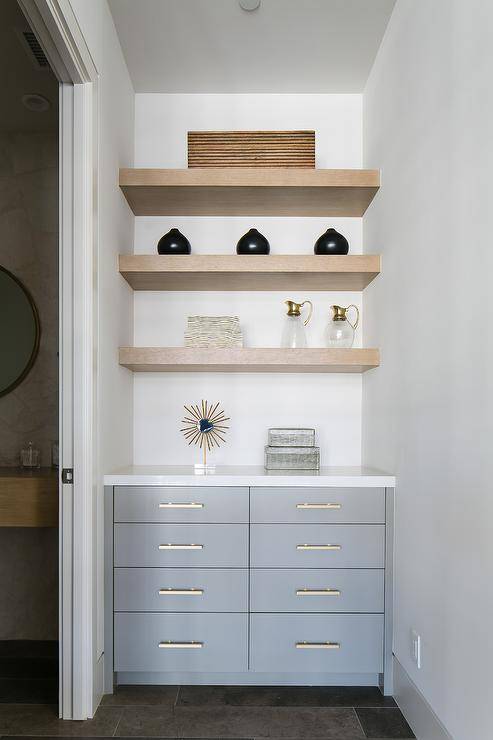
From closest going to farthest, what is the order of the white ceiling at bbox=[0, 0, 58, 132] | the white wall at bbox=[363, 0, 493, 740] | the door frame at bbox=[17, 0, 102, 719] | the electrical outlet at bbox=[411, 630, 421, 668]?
the white wall at bbox=[363, 0, 493, 740] → the electrical outlet at bbox=[411, 630, 421, 668] → the door frame at bbox=[17, 0, 102, 719] → the white ceiling at bbox=[0, 0, 58, 132]

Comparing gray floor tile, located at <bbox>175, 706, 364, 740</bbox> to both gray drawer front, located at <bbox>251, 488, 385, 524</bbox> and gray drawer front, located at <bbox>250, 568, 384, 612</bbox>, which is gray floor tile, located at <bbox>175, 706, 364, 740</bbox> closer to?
gray drawer front, located at <bbox>250, 568, 384, 612</bbox>

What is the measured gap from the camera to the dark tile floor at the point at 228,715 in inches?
80.0

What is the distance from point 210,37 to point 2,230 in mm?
1398

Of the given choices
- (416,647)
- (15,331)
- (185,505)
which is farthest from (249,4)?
(416,647)

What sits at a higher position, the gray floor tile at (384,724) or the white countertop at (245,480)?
the white countertop at (245,480)

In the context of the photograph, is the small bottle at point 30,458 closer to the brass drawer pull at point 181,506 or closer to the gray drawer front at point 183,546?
the gray drawer front at point 183,546

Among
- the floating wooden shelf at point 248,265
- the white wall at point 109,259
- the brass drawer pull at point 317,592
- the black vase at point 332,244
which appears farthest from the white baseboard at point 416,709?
the black vase at point 332,244

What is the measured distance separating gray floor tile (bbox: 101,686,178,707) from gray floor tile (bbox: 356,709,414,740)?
0.74 metres

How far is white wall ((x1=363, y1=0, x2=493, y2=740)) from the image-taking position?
151cm

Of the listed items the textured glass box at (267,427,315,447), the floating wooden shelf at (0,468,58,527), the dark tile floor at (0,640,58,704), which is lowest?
the dark tile floor at (0,640,58,704)

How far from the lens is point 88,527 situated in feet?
6.97

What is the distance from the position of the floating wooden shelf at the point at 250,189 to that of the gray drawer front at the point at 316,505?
4.40ft

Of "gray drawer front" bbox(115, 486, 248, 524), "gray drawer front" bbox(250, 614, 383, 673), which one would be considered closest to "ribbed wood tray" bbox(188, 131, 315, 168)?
"gray drawer front" bbox(115, 486, 248, 524)

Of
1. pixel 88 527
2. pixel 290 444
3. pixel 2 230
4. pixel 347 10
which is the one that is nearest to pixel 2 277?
pixel 2 230
